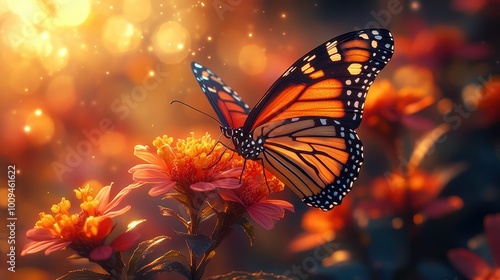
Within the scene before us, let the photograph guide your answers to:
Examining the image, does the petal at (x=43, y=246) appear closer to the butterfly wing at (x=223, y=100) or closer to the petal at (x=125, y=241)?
the petal at (x=125, y=241)

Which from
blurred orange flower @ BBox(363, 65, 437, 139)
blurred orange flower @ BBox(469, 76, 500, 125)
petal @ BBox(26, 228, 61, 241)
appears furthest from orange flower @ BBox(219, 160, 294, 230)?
blurred orange flower @ BBox(469, 76, 500, 125)

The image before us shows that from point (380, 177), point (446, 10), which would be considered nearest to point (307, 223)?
point (380, 177)

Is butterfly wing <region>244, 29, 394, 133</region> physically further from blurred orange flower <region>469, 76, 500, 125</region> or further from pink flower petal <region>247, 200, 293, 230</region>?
blurred orange flower <region>469, 76, 500, 125</region>

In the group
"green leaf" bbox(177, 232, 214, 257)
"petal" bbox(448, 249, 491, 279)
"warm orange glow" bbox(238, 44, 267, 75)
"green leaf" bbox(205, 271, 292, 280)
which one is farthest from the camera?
"warm orange glow" bbox(238, 44, 267, 75)

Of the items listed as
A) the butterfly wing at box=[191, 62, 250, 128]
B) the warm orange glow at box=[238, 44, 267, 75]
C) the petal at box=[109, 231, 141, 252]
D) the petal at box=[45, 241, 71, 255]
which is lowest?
the petal at box=[109, 231, 141, 252]

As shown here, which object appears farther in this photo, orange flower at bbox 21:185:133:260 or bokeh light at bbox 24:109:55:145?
bokeh light at bbox 24:109:55:145

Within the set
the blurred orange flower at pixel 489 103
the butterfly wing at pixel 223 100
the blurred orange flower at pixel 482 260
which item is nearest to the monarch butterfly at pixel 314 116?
the butterfly wing at pixel 223 100

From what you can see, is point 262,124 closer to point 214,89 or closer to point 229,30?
point 214,89

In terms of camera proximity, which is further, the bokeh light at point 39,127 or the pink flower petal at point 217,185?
the bokeh light at point 39,127
